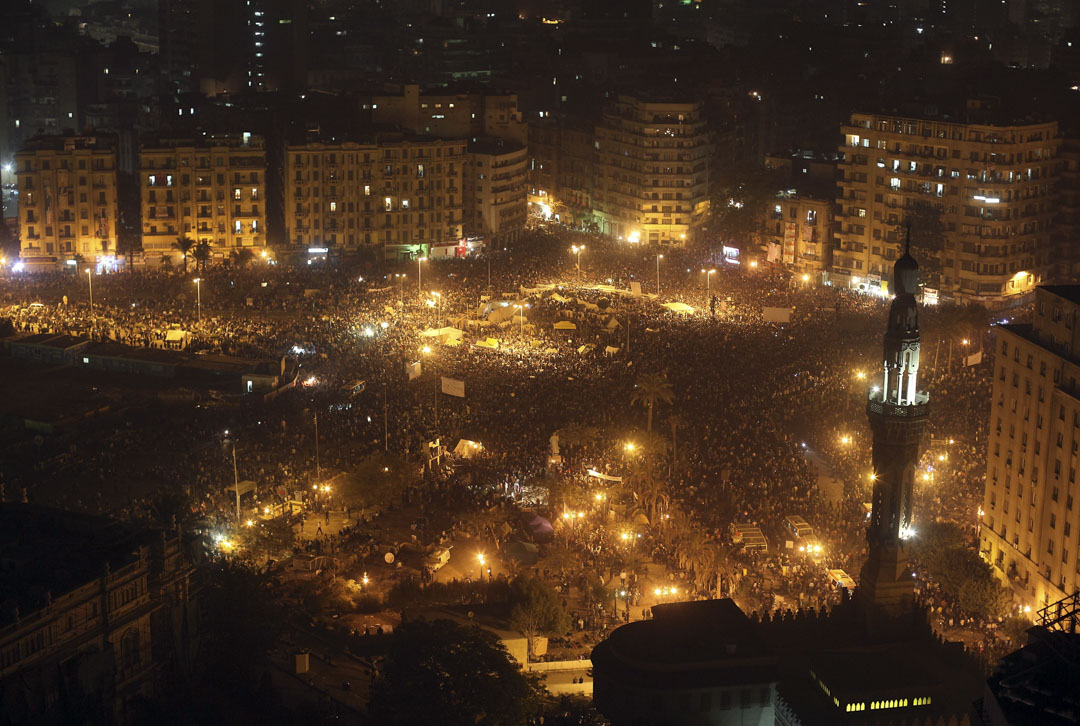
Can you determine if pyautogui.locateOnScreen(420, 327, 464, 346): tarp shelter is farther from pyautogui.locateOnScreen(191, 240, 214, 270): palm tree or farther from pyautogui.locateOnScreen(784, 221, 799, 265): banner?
pyautogui.locateOnScreen(784, 221, 799, 265): banner

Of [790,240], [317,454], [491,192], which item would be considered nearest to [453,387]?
[317,454]

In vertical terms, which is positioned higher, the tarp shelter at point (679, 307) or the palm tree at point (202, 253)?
the palm tree at point (202, 253)

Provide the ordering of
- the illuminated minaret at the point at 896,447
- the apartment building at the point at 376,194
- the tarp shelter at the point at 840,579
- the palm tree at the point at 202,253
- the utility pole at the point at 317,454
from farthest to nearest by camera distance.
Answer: the apartment building at the point at 376,194 < the palm tree at the point at 202,253 < the utility pole at the point at 317,454 < the tarp shelter at the point at 840,579 < the illuminated minaret at the point at 896,447

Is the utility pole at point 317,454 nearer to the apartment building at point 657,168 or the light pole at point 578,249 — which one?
the light pole at point 578,249

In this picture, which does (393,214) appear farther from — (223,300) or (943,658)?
(943,658)

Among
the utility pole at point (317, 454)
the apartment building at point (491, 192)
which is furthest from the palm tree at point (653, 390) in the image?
the apartment building at point (491, 192)

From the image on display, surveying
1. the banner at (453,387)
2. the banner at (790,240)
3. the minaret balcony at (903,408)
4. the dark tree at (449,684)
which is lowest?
the dark tree at (449,684)
